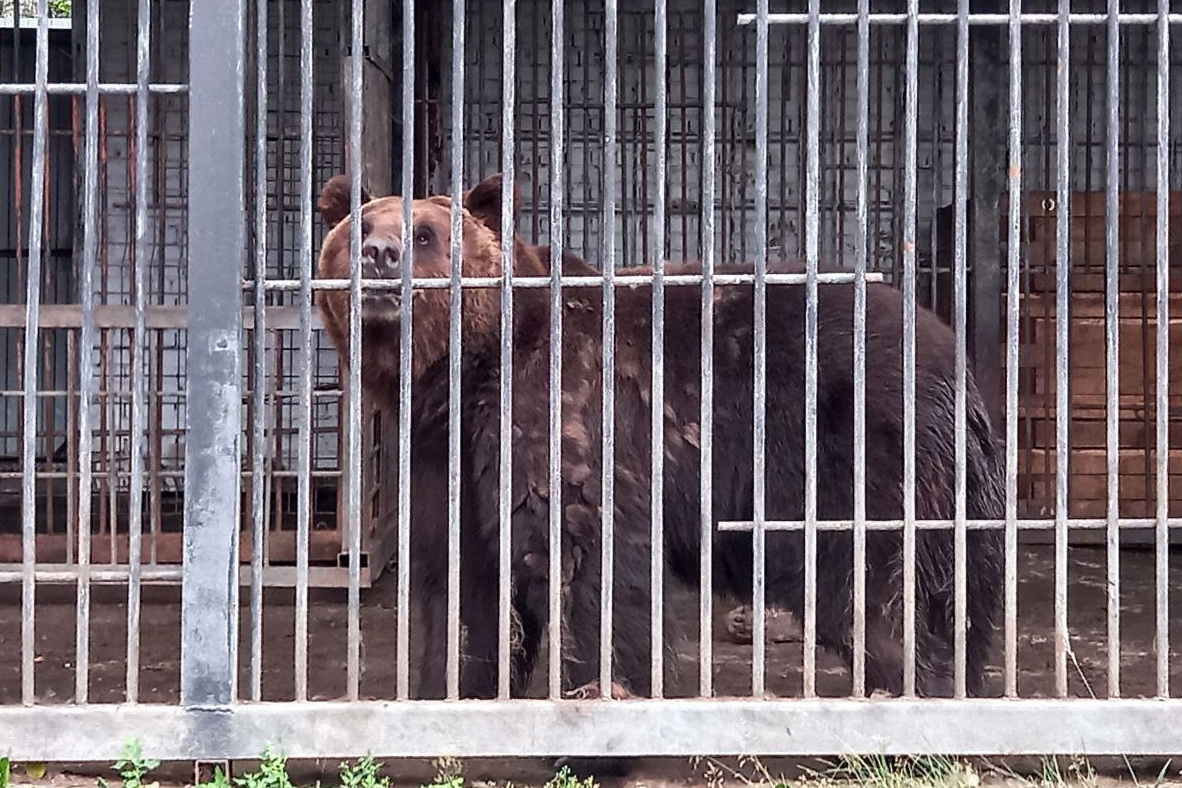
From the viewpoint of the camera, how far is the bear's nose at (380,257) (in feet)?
15.8

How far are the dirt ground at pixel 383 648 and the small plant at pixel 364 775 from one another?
36 cm

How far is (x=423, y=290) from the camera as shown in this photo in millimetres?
5281

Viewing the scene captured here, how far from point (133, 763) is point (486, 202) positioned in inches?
103

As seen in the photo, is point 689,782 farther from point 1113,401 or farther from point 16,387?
point 16,387

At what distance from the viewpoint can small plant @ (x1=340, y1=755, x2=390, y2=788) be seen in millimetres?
4012

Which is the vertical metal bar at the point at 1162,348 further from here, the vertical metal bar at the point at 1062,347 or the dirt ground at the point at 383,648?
the dirt ground at the point at 383,648

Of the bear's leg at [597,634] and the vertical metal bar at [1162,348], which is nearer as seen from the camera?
the vertical metal bar at [1162,348]

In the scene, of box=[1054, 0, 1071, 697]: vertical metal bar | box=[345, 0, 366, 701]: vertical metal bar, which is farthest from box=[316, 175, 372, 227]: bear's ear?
box=[1054, 0, 1071, 697]: vertical metal bar

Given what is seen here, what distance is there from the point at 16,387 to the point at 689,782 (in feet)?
41.9

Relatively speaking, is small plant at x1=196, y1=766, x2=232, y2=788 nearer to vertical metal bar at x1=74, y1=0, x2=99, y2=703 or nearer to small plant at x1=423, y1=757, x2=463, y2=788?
vertical metal bar at x1=74, y1=0, x2=99, y2=703

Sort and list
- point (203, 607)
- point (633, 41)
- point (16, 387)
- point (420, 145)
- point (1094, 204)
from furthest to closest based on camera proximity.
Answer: point (16, 387)
point (633, 41)
point (1094, 204)
point (420, 145)
point (203, 607)

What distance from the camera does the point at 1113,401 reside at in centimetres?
431

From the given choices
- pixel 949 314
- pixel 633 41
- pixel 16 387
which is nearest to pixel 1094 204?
pixel 949 314

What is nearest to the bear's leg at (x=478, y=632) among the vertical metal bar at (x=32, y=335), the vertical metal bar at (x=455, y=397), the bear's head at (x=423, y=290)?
the vertical metal bar at (x=455, y=397)
